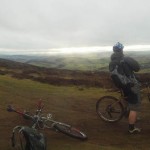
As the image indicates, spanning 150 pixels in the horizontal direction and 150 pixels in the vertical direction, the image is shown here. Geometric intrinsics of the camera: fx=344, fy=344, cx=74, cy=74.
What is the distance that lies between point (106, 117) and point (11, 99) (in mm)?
6783

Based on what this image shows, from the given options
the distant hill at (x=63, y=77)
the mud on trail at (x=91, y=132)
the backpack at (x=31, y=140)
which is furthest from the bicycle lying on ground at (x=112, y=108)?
the distant hill at (x=63, y=77)

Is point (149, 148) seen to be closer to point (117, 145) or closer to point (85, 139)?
point (117, 145)

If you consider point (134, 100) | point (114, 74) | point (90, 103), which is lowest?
point (90, 103)

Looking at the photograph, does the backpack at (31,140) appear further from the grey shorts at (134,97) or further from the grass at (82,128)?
the grey shorts at (134,97)

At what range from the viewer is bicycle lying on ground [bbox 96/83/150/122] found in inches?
545

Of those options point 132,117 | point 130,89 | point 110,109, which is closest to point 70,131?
point 110,109

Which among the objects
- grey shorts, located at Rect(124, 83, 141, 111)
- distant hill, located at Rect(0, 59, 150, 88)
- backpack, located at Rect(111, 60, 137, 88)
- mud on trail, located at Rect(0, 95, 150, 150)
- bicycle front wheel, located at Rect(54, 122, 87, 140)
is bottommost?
distant hill, located at Rect(0, 59, 150, 88)

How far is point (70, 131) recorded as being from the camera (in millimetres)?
12516

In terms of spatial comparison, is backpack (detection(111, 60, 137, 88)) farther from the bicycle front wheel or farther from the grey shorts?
the bicycle front wheel

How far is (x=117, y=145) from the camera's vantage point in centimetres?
1185

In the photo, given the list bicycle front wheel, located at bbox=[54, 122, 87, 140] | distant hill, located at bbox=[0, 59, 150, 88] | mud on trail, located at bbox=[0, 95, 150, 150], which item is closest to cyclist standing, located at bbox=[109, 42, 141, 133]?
mud on trail, located at bbox=[0, 95, 150, 150]

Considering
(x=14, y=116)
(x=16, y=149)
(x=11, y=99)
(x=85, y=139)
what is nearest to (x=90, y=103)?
(x=11, y=99)

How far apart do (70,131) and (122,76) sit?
291 centimetres

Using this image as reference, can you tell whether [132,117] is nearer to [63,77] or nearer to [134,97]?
[134,97]
